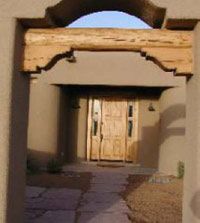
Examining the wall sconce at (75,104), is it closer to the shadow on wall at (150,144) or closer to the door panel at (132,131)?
the door panel at (132,131)

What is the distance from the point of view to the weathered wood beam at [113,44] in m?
5.38

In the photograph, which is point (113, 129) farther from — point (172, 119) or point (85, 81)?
point (172, 119)

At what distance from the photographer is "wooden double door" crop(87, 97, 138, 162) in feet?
50.4

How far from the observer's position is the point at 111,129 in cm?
1557

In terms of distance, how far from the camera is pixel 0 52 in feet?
17.2

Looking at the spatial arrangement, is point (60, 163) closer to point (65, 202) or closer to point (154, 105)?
point (154, 105)

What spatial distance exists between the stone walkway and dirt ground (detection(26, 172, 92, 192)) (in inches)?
10.6

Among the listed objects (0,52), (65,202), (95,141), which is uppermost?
(0,52)

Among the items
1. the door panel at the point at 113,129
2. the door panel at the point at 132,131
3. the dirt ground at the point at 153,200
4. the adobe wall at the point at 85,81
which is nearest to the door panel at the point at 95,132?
the door panel at the point at 113,129

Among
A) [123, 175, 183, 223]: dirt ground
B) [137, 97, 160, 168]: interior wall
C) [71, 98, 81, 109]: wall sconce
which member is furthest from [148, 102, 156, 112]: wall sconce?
[123, 175, 183, 223]: dirt ground

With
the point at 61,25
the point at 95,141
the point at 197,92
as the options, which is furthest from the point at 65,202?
the point at 95,141

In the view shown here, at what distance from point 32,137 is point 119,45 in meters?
8.61

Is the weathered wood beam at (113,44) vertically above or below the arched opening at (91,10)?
below

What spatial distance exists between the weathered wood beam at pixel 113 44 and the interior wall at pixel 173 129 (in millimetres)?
7927
